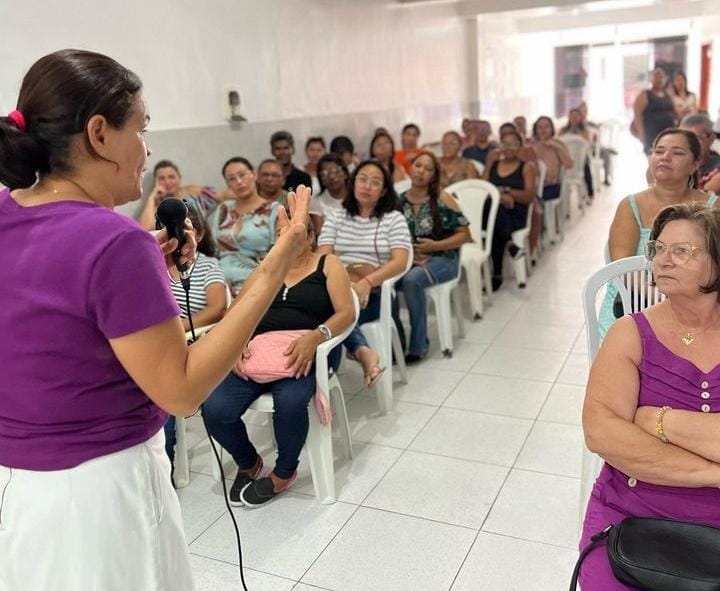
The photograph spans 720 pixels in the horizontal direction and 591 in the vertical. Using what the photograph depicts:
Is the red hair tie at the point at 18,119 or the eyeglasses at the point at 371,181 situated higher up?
the red hair tie at the point at 18,119

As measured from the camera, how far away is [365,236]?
331 cm

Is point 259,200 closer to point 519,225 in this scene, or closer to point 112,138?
point 519,225

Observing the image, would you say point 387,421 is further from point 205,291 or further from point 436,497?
point 205,291

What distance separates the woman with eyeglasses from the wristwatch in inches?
37.7

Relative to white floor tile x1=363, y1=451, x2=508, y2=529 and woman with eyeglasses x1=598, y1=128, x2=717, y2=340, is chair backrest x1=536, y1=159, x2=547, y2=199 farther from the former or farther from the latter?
white floor tile x1=363, y1=451, x2=508, y2=529

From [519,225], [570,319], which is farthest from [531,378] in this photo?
[519,225]

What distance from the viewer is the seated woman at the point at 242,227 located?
11.1 ft

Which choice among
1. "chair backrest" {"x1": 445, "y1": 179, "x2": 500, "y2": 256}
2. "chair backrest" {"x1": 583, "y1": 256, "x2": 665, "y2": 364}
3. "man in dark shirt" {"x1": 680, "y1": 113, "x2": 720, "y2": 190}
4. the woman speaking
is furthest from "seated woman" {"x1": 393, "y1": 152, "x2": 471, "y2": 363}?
the woman speaking

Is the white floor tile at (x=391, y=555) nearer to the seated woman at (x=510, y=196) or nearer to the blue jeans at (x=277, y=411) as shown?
the blue jeans at (x=277, y=411)

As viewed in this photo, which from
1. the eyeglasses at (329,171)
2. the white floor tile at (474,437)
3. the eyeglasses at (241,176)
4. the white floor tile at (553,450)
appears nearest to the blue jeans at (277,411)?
the white floor tile at (474,437)

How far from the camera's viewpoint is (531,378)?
3.21m

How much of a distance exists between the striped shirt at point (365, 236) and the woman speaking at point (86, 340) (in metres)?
2.22

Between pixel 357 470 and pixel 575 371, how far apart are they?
53.5 inches

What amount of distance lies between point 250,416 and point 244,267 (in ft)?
2.60
